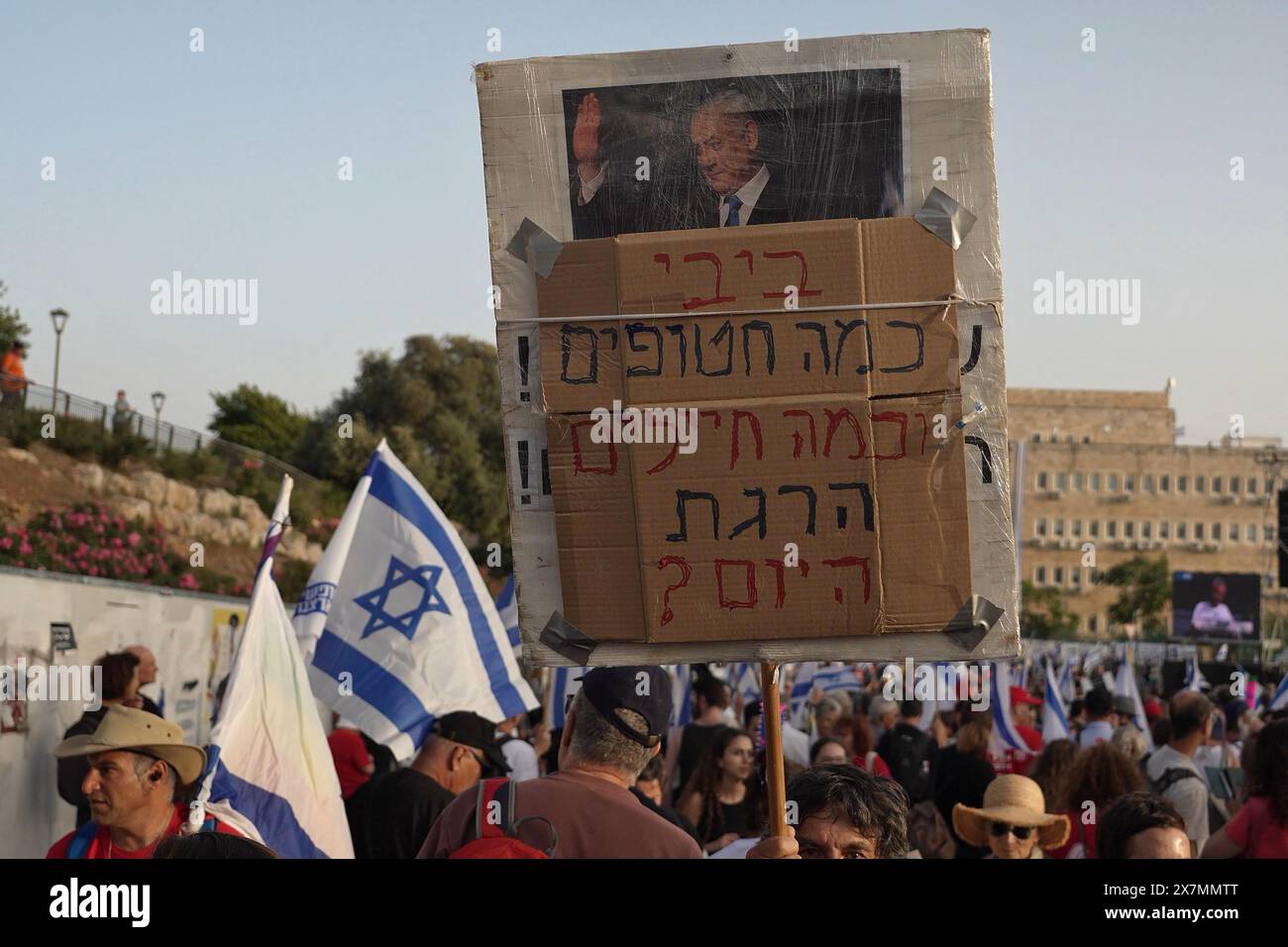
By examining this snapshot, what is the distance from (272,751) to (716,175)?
9.84 feet

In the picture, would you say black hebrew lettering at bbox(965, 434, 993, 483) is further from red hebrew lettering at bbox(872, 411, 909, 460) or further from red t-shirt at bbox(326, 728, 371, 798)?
red t-shirt at bbox(326, 728, 371, 798)

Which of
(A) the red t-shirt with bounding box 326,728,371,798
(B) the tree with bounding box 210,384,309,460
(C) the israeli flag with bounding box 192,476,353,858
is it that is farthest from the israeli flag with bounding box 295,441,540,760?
(B) the tree with bounding box 210,384,309,460

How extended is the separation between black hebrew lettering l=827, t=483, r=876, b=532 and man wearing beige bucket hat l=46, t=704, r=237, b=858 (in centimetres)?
234

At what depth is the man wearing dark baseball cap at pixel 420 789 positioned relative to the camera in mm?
6039

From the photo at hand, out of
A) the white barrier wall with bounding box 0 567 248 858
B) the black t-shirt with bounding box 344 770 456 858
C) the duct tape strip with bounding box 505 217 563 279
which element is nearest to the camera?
the duct tape strip with bounding box 505 217 563 279

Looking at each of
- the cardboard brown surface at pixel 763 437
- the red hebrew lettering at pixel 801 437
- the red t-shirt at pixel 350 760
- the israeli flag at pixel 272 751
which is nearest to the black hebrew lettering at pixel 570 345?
the cardboard brown surface at pixel 763 437

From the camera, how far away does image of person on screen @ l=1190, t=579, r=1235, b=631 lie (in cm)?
6575

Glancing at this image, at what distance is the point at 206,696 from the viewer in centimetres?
1082

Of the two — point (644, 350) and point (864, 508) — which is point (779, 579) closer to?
point (864, 508)

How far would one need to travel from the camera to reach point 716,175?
327 centimetres

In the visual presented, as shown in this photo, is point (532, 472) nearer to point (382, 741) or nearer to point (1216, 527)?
point (382, 741)

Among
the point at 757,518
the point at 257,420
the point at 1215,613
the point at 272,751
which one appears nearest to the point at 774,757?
the point at 757,518

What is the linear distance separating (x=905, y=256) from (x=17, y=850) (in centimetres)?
635
